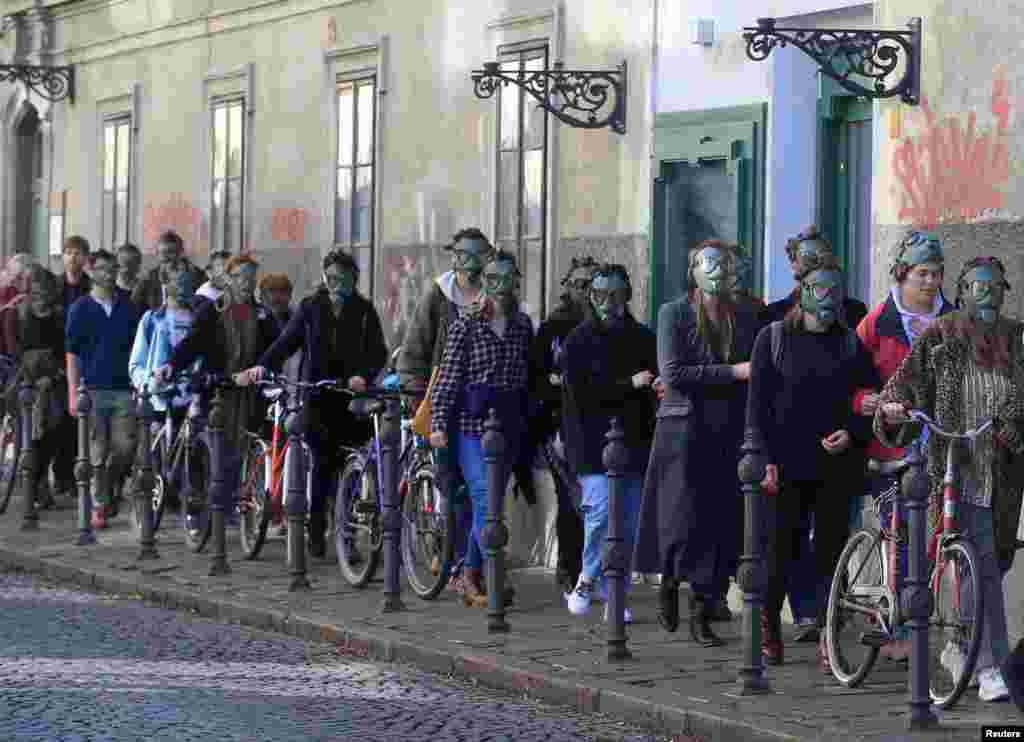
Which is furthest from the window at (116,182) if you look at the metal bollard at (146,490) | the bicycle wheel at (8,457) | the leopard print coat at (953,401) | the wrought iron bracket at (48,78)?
the leopard print coat at (953,401)

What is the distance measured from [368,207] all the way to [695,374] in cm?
770

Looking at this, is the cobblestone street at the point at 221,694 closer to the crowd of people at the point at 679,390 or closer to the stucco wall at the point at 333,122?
the crowd of people at the point at 679,390

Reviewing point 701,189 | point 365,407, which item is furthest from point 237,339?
point 701,189

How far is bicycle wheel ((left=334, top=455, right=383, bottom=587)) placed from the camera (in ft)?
47.1

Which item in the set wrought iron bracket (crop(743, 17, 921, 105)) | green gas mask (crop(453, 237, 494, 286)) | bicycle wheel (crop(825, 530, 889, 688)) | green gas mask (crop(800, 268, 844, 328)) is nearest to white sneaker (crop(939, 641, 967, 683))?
bicycle wheel (crop(825, 530, 889, 688))

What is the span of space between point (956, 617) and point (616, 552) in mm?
1893

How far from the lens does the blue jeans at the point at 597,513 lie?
13008 mm

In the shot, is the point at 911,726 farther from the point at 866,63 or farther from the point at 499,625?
the point at 866,63

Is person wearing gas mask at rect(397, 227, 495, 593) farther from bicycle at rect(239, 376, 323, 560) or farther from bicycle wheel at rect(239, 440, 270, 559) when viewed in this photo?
bicycle wheel at rect(239, 440, 270, 559)

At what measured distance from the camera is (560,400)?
1387 centimetres

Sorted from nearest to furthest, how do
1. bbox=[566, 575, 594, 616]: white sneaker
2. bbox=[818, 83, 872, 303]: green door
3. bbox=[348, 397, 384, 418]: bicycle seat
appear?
bbox=[566, 575, 594, 616]: white sneaker → bbox=[818, 83, 872, 303]: green door → bbox=[348, 397, 384, 418]: bicycle seat

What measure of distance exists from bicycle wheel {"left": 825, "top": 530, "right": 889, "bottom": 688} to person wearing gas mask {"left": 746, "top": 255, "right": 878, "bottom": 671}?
1.06 ft

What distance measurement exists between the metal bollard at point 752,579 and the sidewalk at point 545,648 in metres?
0.10

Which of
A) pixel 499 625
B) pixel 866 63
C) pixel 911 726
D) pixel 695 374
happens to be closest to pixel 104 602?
pixel 499 625
